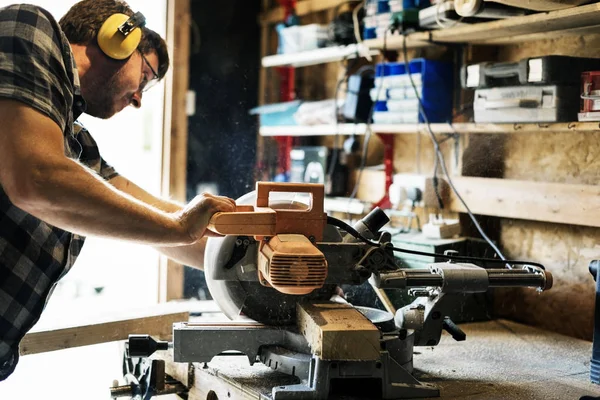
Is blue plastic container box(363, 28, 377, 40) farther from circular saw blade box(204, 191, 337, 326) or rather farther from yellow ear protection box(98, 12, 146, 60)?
circular saw blade box(204, 191, 337, 326)

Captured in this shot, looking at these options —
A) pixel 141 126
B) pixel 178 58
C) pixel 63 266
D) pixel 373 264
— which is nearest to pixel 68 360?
pixel 63 266

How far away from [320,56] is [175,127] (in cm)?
85

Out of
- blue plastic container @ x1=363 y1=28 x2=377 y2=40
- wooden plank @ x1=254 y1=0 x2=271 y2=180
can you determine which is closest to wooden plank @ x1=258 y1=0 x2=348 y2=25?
wooden plank @ x1=254 y1=0 x2=271 y2=180

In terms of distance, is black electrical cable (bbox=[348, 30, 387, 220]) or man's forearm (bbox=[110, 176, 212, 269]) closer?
man's forearm (bbox=[110, 176, 212, 269])

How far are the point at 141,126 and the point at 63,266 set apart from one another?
3468 millimetres

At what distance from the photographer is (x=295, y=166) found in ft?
11.7

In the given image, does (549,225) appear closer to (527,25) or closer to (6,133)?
(527,25)

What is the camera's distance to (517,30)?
91.2 inches

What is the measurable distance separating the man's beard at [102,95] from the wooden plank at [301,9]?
1745 millimetres

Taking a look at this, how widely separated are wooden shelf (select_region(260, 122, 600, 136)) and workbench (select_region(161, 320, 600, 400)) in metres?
0.65

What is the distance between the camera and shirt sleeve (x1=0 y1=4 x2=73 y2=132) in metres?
1.37

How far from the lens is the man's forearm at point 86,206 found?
4.31 ft

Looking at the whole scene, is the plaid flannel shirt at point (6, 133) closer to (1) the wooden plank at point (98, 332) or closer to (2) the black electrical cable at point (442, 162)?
(1) the wooden plank at point (98, 332)

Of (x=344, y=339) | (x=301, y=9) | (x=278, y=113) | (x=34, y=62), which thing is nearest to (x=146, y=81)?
(x=34, y=62)
